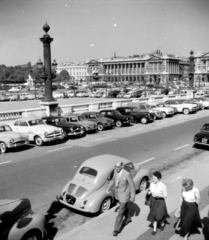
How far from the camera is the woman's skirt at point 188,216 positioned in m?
6.04

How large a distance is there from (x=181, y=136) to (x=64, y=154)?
27.6 ft

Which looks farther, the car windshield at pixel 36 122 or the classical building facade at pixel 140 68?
the classical building facade at pixel 140 68

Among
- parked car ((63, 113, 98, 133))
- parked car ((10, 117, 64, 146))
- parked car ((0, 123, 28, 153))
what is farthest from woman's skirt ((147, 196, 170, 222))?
parked car ((63, 113, 98, 133))

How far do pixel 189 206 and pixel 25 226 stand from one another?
3.26 m

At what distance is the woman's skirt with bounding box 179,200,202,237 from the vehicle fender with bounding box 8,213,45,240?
289 cm

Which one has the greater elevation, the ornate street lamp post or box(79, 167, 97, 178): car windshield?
the ornate street lamp post

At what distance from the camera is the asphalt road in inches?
351

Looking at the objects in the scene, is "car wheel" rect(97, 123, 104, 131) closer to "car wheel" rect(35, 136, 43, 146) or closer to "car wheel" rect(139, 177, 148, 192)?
"car wheel" rect(35, 136, 43, 146)

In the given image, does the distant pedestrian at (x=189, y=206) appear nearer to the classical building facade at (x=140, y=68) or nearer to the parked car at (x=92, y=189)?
the parked car at (x=92, y=189)

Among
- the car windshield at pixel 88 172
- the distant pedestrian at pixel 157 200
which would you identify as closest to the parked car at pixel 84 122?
the car windshield at pixel 88 172

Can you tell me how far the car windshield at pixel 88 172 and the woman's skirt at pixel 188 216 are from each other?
2.96m

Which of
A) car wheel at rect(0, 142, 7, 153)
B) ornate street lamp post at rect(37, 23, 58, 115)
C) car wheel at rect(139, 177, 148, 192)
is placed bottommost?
car wheel at rect(139, 177, 148, 192)

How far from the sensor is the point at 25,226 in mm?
5887

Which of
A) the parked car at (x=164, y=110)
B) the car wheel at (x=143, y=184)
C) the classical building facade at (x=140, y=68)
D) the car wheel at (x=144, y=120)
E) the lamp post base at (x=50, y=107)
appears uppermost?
the classical building facade at (x=140, y=68)
